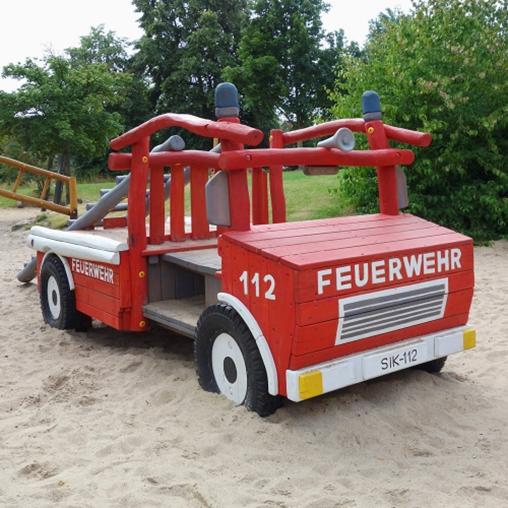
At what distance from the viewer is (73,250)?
5.11 meters

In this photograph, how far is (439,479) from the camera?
2898 mm

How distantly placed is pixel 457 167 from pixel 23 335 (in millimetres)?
6776

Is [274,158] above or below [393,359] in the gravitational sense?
above

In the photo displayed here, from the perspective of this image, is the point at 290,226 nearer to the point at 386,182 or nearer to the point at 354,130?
the point at 386,182

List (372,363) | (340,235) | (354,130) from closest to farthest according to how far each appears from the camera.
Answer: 1. (372,363)
2. (340,235)
3. (354,130)

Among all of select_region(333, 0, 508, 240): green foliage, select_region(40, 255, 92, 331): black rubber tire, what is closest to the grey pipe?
select_region(40, 255, 92, 331): black rubber tire

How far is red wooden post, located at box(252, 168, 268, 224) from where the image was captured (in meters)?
4.99

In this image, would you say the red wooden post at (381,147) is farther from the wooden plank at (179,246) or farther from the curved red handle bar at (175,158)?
the wooden plank at (179,246)

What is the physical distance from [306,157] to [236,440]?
158cm

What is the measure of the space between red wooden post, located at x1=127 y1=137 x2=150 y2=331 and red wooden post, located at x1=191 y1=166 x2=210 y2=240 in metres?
0.71

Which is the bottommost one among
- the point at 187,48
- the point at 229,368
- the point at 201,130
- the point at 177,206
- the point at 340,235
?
the point at 229,368

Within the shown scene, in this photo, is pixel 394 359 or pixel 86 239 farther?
pixel 86 239

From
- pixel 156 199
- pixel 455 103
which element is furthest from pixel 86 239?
pixel 455 103

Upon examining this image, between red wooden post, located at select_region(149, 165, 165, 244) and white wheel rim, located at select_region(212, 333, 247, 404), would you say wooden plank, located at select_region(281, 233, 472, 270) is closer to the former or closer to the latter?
white wheel rim, located at select_region(212, 333, 247, 404)
